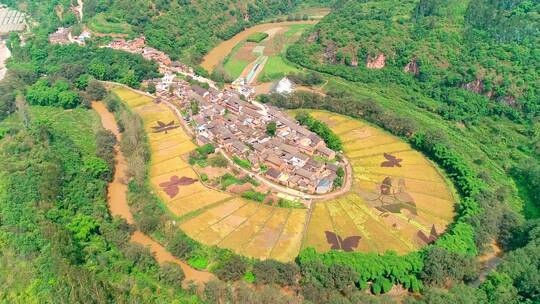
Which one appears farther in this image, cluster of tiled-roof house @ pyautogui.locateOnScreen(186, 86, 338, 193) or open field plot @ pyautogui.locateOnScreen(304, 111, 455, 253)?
cluster of tiled-roof house @ pyautogui.locateOnScreen(186, 86, 338, 193)

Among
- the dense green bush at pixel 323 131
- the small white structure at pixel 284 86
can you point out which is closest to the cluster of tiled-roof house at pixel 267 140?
the dense green bush at pixel 323 131

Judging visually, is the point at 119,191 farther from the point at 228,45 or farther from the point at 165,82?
the point at 228,45

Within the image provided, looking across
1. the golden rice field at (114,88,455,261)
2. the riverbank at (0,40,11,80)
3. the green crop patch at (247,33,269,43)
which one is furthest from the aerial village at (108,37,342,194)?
the riverbank at (0,40,11,80)

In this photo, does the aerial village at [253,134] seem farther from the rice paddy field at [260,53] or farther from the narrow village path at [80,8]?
the narrow village path at [80,8]

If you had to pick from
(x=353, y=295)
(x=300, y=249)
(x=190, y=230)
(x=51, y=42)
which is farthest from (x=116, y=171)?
(x=51, y=42)

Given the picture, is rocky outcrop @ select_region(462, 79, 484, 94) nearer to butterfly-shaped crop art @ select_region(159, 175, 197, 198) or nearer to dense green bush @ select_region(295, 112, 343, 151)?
dense green bush @ select_region(295, 112, 343, 151)

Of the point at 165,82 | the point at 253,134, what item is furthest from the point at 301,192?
the point at 165,82
